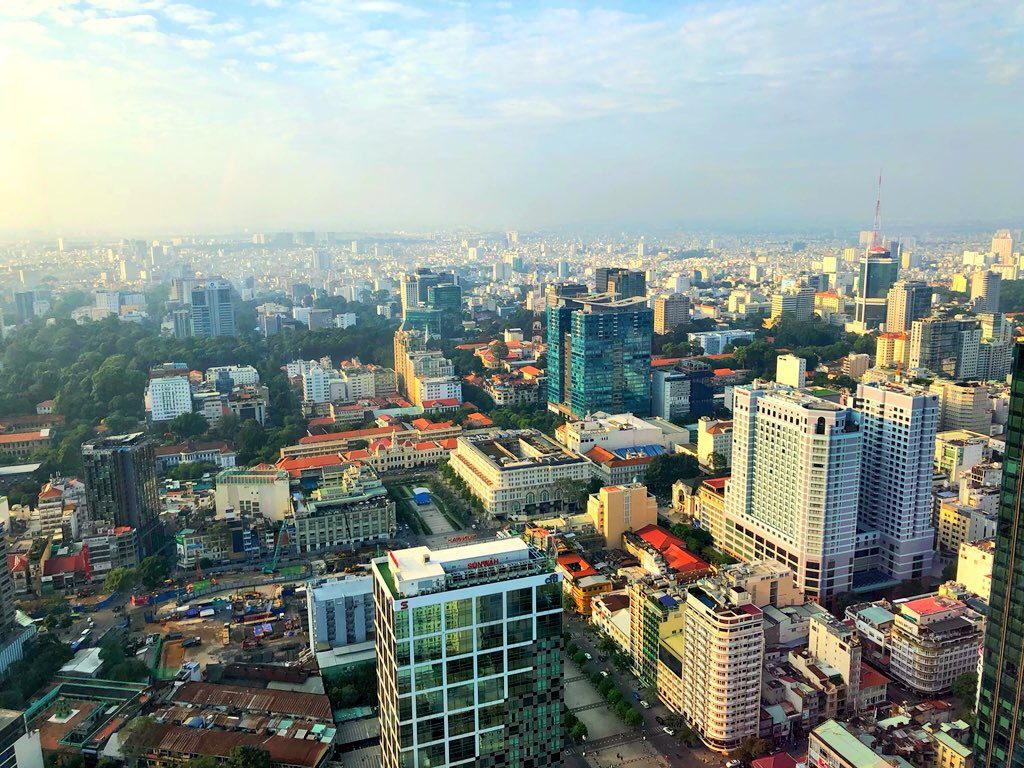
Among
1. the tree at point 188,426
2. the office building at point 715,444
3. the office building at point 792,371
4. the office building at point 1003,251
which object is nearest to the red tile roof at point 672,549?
the office building at point 715,444

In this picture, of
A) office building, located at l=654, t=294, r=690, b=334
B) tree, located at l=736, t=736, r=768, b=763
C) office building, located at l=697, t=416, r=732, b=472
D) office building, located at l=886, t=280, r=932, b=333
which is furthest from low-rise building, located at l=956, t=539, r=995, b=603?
office building, located at l=654, t=294, r=690, b=334

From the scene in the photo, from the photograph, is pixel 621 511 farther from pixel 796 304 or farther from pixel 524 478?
pixel 796 304

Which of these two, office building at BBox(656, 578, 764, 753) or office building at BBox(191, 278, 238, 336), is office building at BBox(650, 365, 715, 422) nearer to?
office building at BBox(656, 578, 764, 753)

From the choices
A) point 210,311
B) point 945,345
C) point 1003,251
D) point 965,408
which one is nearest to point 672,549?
point 965,408

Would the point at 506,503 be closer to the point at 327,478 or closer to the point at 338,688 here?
the point at 327,478

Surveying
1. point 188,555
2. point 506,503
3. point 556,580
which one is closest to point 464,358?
point 506,503

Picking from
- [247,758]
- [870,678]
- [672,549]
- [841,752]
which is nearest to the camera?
[841,752]

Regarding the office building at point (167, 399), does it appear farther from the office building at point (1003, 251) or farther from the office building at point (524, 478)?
the office building at point (1003, 251)
